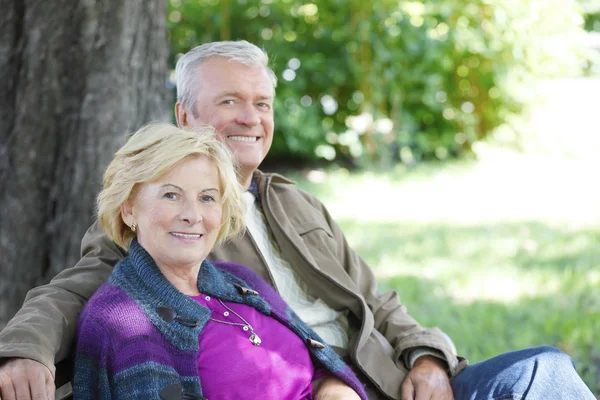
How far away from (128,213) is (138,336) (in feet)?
1.32

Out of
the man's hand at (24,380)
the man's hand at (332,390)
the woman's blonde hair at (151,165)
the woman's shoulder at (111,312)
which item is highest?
the woman's blonde hair at (151,165)

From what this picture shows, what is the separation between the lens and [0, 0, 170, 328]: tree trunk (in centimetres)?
316

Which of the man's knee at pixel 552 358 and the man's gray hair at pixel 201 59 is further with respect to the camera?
the man's gray hair at pixel 201 59

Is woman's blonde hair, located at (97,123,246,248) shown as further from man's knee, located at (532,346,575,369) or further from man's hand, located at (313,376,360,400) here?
man's knee, located at (532,346,575,369)

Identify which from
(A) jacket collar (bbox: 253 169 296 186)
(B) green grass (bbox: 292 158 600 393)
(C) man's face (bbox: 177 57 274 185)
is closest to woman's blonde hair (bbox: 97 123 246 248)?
(C) man's face (bbox: 177 57 274 185)

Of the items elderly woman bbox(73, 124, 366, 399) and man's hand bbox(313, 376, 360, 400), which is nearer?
elderly woman bbox(73, 124, 366, 399)

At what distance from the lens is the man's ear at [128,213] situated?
2152 mm

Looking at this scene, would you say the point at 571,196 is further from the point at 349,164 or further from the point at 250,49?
the point at 250,49

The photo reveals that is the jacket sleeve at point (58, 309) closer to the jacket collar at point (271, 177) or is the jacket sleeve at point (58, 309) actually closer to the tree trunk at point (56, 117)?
the jacket collar at point (271, 177)

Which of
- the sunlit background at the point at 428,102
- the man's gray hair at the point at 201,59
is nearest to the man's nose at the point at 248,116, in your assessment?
the man's gray hair at the point at 201,59

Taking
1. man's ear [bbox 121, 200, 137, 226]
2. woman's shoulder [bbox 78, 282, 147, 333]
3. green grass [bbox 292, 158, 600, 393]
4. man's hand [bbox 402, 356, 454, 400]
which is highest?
man's ear [bbox 121, 200, 137, 226]

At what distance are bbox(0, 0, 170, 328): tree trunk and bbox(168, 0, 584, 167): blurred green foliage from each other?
576 cm

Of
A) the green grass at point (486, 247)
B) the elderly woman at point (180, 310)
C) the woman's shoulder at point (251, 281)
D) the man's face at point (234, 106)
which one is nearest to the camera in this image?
the elderly woman at point (180, 310)

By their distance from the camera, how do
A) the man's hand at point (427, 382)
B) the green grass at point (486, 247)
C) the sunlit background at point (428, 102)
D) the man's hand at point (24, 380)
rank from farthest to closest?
1. the sunlit background at point (428, 102)
2. the green grass at point (486, 247)
3. the man's hand at point (427, 382)
4. the man's hand at point (24, 380)
